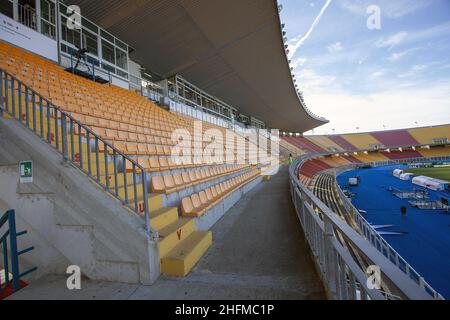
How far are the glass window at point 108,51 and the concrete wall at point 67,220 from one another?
39.4ft

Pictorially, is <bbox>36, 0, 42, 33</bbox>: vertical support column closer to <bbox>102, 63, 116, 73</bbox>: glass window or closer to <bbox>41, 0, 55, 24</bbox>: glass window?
<bbox>41, 0, 55, 24</bbox>: glass window

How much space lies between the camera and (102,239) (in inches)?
115

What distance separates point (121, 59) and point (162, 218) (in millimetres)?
14136

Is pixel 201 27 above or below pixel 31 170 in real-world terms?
above

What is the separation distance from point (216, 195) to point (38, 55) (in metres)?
9.62

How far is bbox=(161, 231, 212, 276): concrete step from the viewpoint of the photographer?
302cm

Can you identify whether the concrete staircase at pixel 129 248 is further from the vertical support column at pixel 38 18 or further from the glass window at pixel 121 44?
the glass window at pixel 121 44

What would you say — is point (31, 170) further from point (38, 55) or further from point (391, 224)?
→ point (391, 224)

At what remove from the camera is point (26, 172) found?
10.6ft

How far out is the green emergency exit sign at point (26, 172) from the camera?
3.21m

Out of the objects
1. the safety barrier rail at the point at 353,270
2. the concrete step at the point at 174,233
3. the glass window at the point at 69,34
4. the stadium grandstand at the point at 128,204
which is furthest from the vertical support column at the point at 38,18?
the safety barrier rail at the point at 353,270
